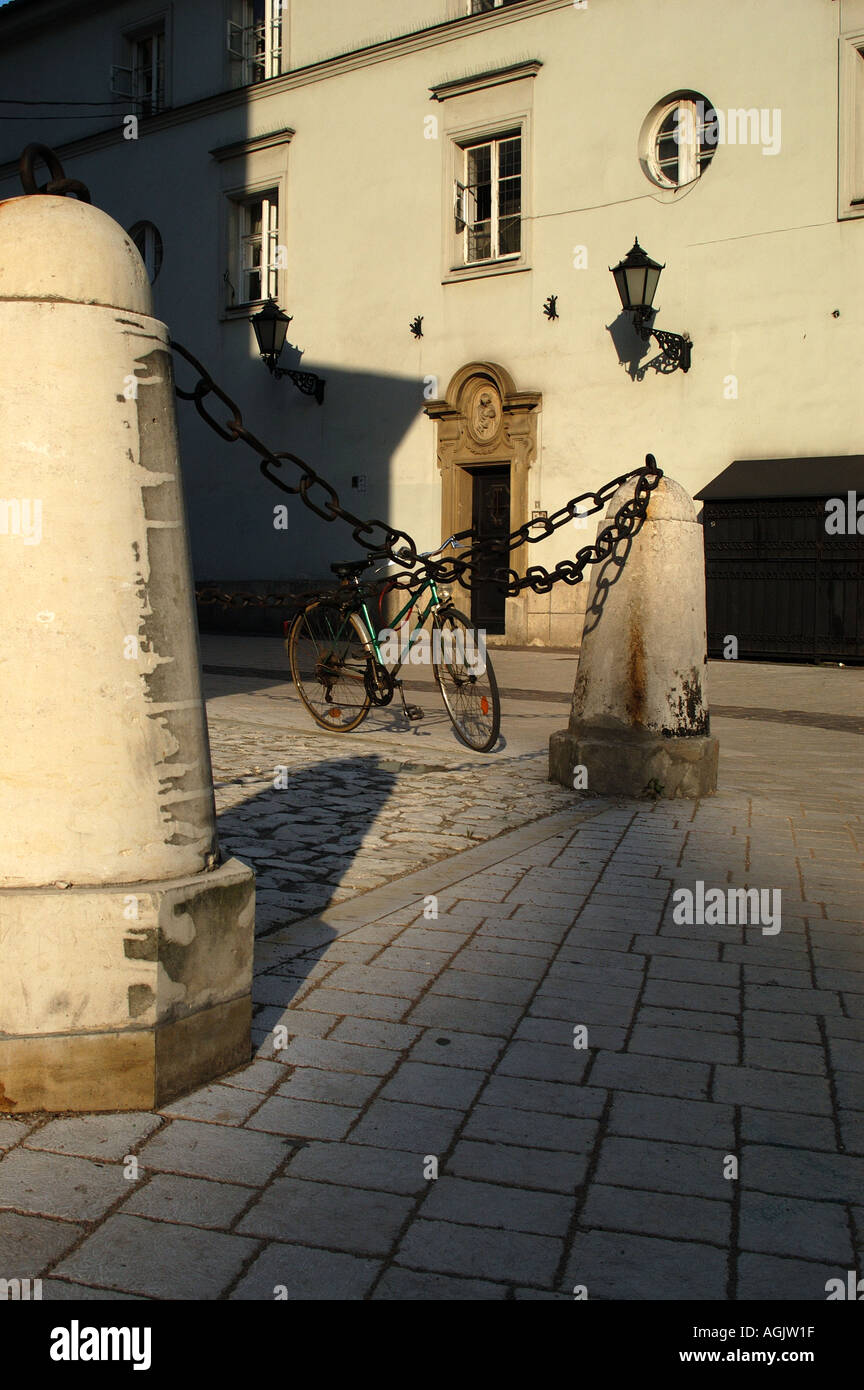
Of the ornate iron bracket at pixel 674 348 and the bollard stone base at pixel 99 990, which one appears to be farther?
the ornate iron bracket at pixel 674 348

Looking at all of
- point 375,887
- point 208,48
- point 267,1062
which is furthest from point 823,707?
point 208,48

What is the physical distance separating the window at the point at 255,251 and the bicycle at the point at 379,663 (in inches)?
544

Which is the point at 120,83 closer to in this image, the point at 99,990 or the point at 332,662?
the point at 332,662

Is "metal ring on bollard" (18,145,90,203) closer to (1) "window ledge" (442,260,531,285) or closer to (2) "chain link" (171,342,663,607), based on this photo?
(2) "chain link" (171,342,663,607)

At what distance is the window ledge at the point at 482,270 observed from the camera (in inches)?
686

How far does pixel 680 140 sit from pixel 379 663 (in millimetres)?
10922

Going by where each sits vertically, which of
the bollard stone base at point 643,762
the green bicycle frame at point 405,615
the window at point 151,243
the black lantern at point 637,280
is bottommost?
the bollard stone base at point 643,762

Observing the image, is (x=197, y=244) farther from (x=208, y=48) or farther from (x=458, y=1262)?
→ (x=458, y=1262)

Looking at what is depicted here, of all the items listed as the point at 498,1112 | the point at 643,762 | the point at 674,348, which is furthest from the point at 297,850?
the point at 674,348

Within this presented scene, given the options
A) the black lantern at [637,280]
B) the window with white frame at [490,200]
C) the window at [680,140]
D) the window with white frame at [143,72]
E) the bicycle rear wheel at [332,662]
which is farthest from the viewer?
the window with white frame at [143,72]

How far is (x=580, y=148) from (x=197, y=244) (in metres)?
7.97

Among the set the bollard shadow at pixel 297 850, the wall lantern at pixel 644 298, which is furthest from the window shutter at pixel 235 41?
the bollard shadow at pixel 297 850

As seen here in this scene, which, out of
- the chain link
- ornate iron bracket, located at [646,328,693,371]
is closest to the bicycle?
the chain link

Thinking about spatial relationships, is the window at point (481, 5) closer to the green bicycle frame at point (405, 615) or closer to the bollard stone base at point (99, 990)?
the green bicycle frame at point (405, 615)
